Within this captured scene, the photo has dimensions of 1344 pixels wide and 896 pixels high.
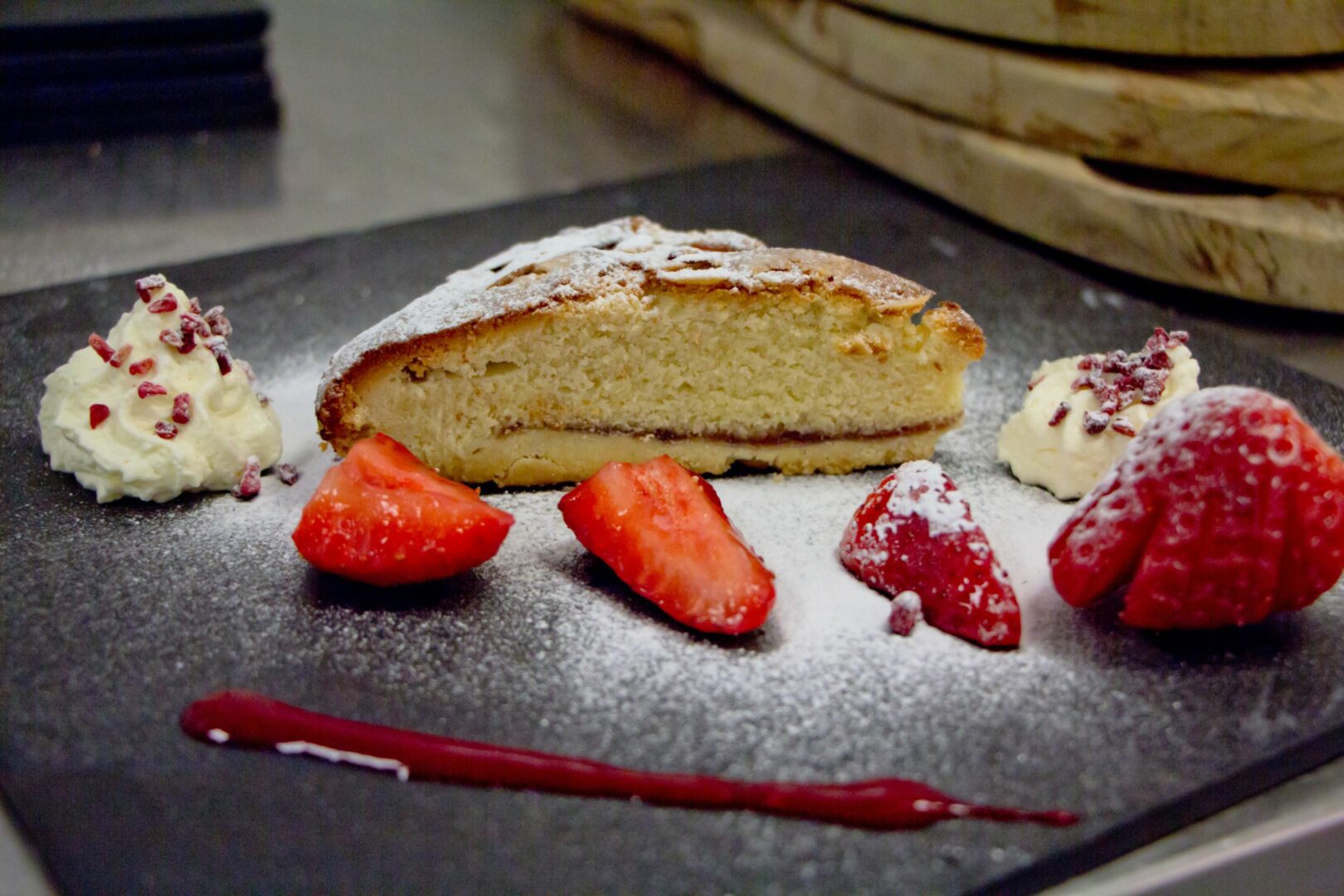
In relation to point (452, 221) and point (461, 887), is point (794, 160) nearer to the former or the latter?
point (452, 221)

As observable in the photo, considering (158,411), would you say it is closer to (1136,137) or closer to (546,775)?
(546,775)

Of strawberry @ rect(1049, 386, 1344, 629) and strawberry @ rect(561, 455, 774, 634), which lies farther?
strawberry @ rect(561, 455, 774, 634)

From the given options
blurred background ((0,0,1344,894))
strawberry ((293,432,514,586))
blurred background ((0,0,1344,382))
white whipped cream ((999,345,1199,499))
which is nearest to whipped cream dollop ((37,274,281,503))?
strawberry ((293,432,514,586))

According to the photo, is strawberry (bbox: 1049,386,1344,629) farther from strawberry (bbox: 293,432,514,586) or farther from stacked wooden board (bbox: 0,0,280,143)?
stacked wooden board (bbox: 0,0,280,143)

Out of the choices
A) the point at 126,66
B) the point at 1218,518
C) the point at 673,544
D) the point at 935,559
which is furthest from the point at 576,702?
Result: the point at 126,66

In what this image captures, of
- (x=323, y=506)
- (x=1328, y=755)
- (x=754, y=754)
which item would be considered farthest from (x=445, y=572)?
(x=1328, y=755)

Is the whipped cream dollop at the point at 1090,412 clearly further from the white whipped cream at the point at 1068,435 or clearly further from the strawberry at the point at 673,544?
the strawberry at the point at 673,544

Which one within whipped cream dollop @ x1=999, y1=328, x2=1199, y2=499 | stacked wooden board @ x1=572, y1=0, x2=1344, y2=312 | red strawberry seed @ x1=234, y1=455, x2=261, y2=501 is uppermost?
stacked wooden board @ x1=572, y1=0, x2=1344, y2=312
